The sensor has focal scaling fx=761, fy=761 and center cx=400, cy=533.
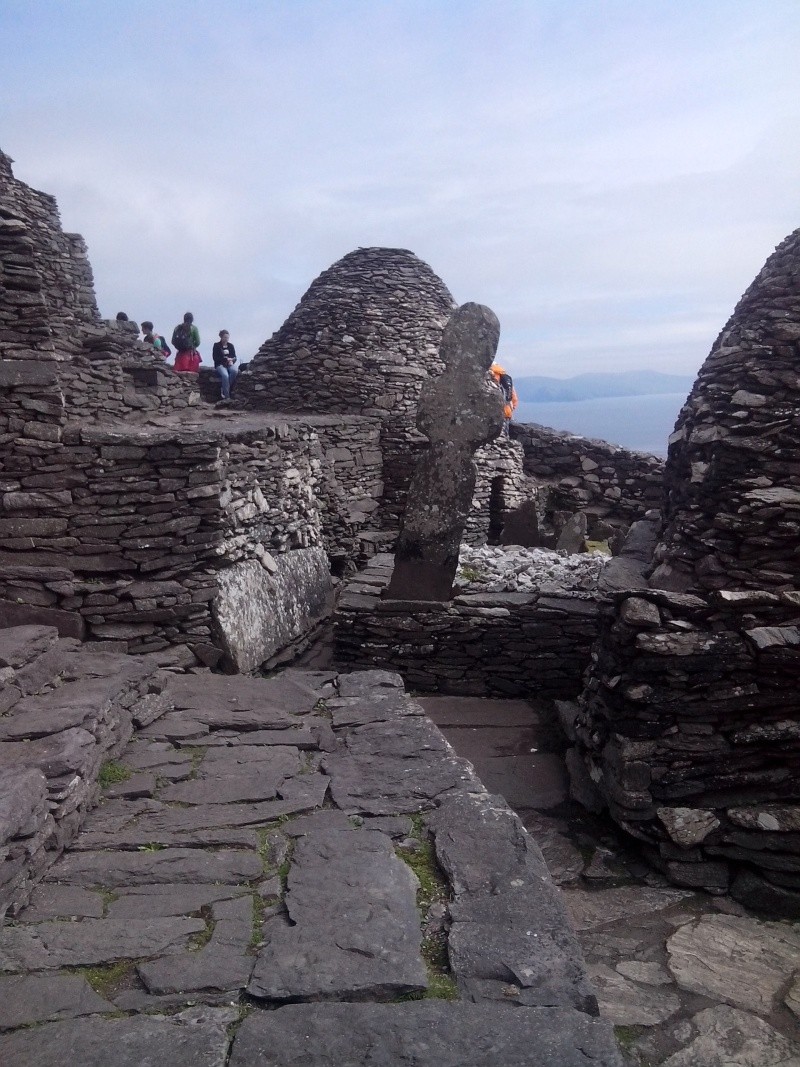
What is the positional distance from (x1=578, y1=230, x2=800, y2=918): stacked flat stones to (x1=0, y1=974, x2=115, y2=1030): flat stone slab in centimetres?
416

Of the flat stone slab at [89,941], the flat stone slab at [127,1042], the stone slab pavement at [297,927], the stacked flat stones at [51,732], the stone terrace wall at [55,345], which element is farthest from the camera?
the stone terrace wall at [55,345]

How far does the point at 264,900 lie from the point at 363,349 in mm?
15635

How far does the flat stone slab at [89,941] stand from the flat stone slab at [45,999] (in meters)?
0.09

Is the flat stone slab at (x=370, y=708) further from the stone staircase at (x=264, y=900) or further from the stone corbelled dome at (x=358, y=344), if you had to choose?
the stone corbelled dome at (x=358, y=344)

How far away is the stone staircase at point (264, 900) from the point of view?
2.62 m

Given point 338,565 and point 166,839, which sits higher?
point 166,839

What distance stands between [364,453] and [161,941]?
13807 millimetres

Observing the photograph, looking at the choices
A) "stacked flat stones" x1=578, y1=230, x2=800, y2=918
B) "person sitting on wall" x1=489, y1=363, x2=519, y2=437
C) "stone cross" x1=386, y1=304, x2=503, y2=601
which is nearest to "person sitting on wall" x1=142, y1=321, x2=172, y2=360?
"person sitting on wall" x1=489, y1=363, x2=519, y2=437

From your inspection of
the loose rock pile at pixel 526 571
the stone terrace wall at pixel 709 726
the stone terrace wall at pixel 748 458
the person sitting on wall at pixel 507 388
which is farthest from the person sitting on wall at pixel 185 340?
the stone terrace wall at pixel 709 726

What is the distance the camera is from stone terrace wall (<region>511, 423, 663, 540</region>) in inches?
712

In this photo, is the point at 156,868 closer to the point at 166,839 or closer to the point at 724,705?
the point at 166,839

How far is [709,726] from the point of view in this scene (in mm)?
5836

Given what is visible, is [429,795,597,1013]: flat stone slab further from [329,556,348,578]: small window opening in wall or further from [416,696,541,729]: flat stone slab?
[329,556,348,578]: small window opening in wall

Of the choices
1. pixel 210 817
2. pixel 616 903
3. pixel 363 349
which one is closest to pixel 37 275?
pixel 210 817
